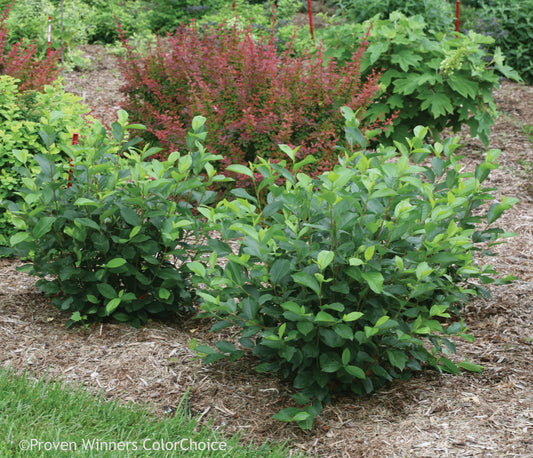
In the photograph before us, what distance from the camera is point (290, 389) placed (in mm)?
2717

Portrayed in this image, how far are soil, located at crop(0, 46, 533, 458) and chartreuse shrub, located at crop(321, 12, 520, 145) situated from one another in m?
2.85

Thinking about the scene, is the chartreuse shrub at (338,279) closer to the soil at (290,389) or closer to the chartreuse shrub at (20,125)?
the soil at (290,389)

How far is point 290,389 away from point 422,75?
4.07 m

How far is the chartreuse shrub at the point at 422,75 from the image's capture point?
5746mm

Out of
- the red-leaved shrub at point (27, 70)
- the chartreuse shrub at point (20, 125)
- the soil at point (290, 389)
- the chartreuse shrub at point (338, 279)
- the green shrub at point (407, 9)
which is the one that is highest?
the green shrub at point (407, 9)

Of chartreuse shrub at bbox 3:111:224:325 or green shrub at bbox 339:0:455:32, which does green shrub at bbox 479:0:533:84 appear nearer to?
green shrub at bbox 339:0:455:32

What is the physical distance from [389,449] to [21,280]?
241 centimetres

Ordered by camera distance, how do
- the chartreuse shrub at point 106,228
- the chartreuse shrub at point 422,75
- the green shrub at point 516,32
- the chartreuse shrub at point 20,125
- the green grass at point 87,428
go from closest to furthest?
1. the green grass at point 87,428
2. the chartreuse shrub at point 106,228
3. the chartreuse shrub at point 20,125
4. the chartreuse shrub at point 422,75
5. the green shrub at point 516,32

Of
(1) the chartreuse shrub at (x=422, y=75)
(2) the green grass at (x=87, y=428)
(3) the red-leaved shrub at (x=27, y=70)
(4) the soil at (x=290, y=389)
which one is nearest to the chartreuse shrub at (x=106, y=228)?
(4) the soil at (x=290, y=389)

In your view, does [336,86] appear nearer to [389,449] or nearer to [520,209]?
[520,209]

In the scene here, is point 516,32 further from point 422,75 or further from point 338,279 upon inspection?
point 338,279

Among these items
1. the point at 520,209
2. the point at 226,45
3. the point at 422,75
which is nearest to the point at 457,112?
the point at 422,75

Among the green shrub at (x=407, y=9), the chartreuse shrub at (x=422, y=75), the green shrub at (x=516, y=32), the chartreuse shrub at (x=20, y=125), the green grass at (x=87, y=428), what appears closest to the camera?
the green grass at (x=87, y=428)

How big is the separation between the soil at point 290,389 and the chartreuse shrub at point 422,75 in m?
2.85
